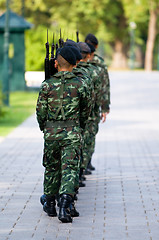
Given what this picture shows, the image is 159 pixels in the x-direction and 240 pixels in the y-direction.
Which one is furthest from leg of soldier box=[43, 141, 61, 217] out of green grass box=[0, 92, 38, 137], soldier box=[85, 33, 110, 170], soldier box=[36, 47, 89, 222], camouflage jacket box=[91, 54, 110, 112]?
green grass box=[0, 92, 38, 137]

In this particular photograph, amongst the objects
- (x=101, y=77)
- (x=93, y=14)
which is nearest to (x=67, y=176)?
(x=101, y=77)

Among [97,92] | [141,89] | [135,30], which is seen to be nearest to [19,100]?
[141,89]

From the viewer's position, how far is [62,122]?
6906 millimetres

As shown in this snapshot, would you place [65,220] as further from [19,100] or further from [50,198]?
[19,100]

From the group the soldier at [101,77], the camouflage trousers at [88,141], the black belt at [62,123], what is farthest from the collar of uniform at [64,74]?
the soldier at [101,77]

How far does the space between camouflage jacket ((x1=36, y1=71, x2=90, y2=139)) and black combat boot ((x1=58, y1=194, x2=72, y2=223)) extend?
61cm

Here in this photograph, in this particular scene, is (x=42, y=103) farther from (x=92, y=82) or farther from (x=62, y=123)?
(x=92, y=82)

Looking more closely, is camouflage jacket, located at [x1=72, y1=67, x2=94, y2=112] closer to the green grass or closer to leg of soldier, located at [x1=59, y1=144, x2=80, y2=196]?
leg of soldier, located at [x1=59, y1=144, x2=80, y2=196]

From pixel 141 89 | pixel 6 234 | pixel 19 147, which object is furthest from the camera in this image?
pixel 141 89

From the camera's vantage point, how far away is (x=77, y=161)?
697 centimetres

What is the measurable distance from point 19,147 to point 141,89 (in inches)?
777

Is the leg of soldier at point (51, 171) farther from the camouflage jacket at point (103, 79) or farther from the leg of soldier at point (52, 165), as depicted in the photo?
Answer: the camouflage jacket at point (103, 79)

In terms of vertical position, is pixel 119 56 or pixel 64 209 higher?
pixel 64 209

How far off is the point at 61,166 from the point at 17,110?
1529cm
